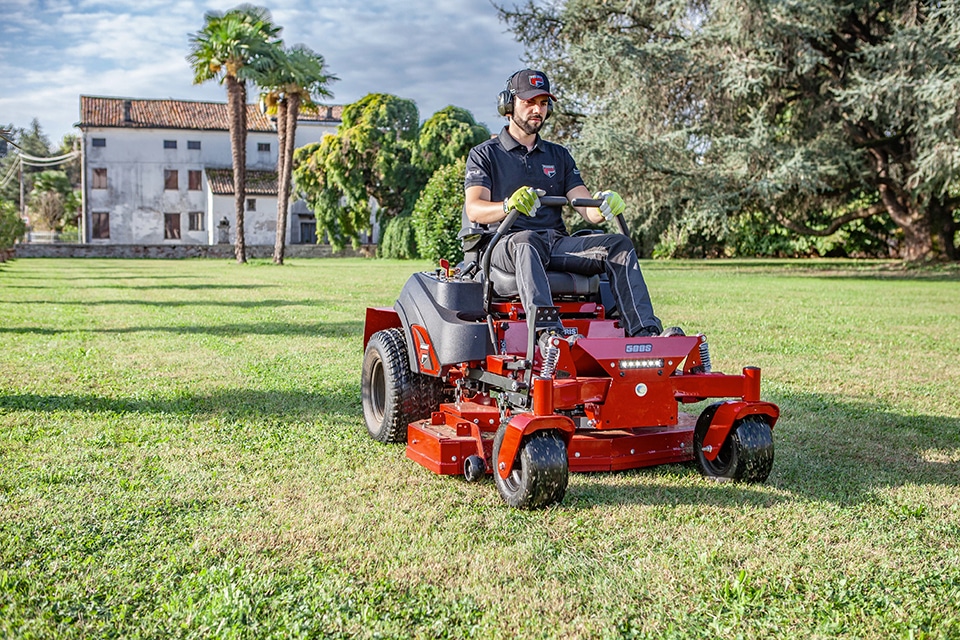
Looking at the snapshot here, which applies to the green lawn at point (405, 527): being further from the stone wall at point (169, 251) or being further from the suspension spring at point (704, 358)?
the stone wall at point (169, 251)

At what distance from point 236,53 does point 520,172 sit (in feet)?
109

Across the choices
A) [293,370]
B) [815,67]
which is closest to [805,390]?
[293,370]

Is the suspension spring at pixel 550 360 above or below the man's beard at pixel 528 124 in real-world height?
below

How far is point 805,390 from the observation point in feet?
25.2

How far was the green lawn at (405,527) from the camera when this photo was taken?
10.1 ft

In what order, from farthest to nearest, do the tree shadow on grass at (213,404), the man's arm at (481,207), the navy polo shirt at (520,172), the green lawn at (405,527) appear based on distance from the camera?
the tree shadow on grass at (213,404)
the navy polo shirt at (520,172)
the man's arm at (481,207)
the green lawn at (405,527)

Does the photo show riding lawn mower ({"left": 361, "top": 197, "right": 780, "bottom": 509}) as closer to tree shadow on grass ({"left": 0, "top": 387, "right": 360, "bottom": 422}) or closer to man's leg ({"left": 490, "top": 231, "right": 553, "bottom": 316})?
man's leg ({"left": 490, "top": 231, "right": 553, "bottom": 316})

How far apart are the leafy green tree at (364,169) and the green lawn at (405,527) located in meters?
37.7

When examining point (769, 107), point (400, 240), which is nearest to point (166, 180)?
point (400, 240)

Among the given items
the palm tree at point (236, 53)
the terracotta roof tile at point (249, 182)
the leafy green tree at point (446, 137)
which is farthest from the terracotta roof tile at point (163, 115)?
the palm tree at point (236, 53)

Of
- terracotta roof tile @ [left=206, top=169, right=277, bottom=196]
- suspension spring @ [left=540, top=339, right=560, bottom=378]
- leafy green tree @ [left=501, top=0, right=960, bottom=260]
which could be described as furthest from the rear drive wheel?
terracotta roof tile @ [left=206, top=169, right=277, bottom=196]

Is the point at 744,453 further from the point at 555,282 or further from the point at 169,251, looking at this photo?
the point at 169,251

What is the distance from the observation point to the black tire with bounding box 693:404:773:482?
4.54 m

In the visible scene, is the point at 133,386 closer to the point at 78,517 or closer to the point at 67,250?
the point at 78,517
